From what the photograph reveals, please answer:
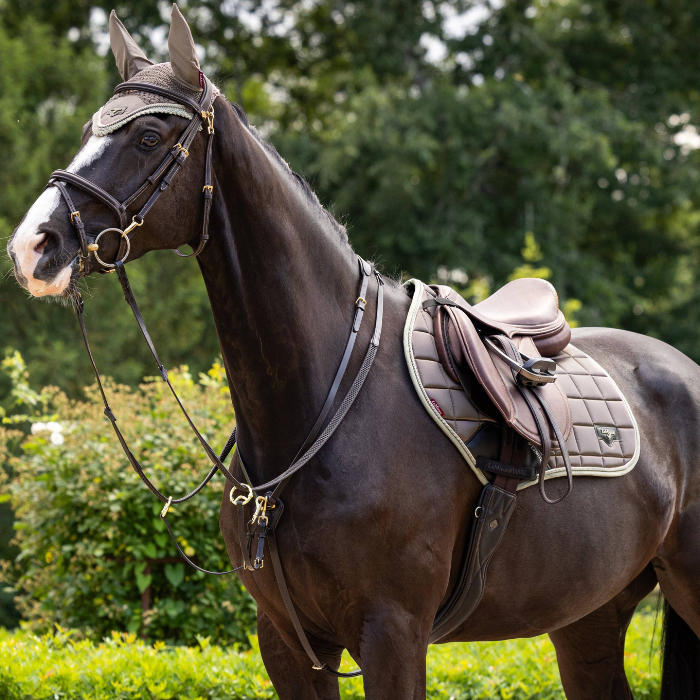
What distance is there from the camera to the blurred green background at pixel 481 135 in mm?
11812

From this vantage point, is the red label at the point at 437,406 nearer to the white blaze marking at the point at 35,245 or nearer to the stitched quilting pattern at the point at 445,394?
the stitched quilting pattern at the point at 445,394

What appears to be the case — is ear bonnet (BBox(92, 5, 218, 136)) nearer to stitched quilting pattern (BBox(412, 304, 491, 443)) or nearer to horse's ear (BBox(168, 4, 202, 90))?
horse's ear (BBox(168, 4, 202, 90))

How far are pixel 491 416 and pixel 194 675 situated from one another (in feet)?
6.94

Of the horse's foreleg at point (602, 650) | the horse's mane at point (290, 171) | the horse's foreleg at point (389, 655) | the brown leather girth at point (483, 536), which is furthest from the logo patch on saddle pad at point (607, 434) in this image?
the horse's mane at point (290, 171)

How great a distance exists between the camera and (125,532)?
15.3ft

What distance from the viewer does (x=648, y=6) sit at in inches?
540

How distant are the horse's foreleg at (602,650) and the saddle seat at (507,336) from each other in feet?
3.72

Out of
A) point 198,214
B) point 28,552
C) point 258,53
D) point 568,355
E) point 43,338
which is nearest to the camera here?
point 198,214

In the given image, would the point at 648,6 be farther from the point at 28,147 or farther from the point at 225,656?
the point at 225,656

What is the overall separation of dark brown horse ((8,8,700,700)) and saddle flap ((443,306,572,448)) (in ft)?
0.58

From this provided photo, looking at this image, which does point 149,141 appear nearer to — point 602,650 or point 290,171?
point 290,171

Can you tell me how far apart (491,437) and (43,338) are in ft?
26.0

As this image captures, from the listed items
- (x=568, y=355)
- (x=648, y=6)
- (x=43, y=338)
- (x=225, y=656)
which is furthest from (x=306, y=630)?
(x=648, y=6)

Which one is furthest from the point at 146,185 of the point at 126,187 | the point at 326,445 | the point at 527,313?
the point at 527,313
